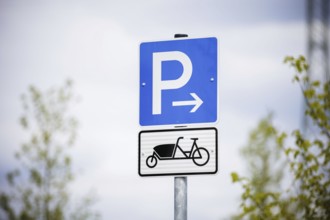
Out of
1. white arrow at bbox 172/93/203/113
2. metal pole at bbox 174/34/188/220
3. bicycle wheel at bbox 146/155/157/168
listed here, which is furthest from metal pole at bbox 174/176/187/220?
white arrow at bbox 172/93/203/113

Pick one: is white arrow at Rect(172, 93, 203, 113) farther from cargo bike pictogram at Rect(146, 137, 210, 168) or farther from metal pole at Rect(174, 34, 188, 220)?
metal pole at Rect(174, 34, 188, 220)

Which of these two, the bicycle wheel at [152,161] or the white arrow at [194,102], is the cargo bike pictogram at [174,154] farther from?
the white arrow at [194,102]

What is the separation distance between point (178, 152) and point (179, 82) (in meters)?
0.55

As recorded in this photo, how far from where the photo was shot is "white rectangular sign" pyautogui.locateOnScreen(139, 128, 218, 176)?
5.22 metres

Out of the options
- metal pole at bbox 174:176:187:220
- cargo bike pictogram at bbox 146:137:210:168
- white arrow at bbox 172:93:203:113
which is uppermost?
white arrow at bbox 172:93:203:113

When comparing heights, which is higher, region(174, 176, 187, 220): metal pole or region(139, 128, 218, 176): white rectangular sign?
region(139, 128, 218, 176): white rectangular sign

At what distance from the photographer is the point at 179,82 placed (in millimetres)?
5500

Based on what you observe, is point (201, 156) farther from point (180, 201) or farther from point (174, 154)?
point (180, 201)

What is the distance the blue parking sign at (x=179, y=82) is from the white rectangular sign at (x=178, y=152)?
0.36 feet

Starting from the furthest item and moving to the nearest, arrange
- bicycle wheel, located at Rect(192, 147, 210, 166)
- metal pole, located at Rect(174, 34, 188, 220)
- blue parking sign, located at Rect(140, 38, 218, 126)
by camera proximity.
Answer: blue parking sign, located at Rect(140, 38, 218, 126) → bicycle wheel, located at Rect(192, 147, 210, 166) → metal pole, located at Rect(174, 34, 188, 220)

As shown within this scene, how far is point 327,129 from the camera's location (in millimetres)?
8500

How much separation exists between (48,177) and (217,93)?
1543cm

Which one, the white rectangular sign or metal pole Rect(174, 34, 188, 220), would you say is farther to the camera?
the white rectangular sign

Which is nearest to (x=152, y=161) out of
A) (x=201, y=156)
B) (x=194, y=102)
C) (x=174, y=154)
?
(x=174, y=154)
